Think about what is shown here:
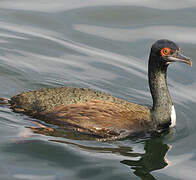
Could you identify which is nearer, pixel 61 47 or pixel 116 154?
pixel 116 154

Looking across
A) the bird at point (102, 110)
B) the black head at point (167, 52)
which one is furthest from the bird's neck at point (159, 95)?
the black head at point (167, 52)

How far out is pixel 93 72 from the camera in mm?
13383

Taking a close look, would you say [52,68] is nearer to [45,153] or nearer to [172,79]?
[172,79]

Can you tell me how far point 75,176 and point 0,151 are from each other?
→ 1.39 metres

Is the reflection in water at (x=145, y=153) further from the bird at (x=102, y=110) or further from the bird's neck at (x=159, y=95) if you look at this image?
the bird's neck at (x=159, y=95)

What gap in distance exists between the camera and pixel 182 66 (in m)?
14.1

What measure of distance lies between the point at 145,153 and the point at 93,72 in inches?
134

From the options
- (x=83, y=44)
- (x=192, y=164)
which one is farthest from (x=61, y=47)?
(x=192, y=164)

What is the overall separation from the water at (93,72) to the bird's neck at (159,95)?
0.35 m

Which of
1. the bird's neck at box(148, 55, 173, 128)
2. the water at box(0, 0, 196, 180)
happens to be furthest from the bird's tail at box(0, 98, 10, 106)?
the bird's neck at box(148, 55, 173, 128)

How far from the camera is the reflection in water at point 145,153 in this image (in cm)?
977

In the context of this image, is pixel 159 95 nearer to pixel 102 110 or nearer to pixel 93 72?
pixel 102 110

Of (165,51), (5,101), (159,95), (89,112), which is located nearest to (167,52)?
(165,51)

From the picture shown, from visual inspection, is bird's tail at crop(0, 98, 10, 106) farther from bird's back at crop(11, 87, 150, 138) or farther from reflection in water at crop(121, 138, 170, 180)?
reflection in water at crop(121, 138, 170, 180)
